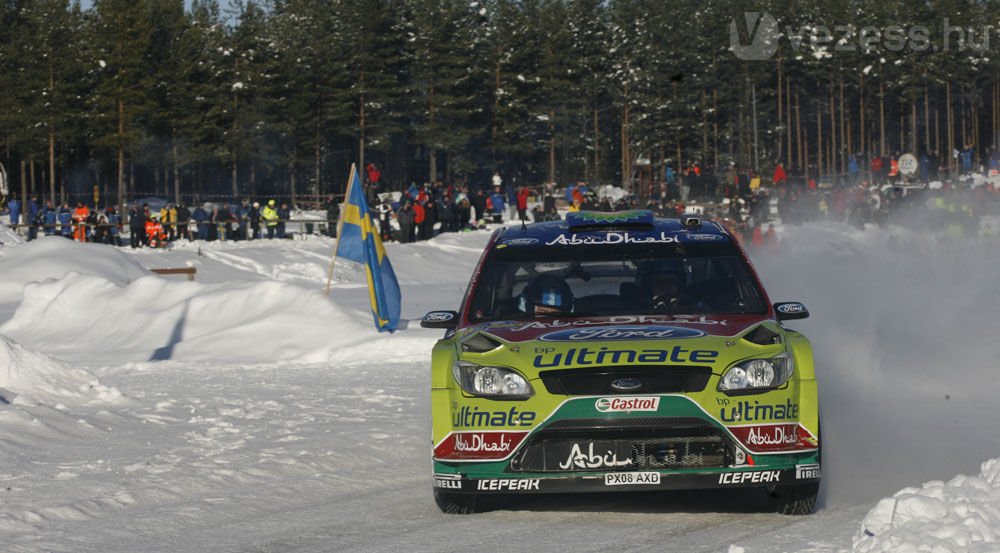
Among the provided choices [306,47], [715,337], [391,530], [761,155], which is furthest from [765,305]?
[761,155]

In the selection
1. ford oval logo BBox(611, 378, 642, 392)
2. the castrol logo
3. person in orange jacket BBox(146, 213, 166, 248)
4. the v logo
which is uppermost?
the v logo

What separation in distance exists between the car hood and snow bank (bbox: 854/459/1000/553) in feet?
4.59

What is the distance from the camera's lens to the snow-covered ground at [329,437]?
6508 millimetres

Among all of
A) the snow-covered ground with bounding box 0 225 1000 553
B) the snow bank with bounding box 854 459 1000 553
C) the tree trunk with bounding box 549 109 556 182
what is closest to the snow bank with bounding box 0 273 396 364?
the snow-covered ground with bounding box 0 225 1000 553

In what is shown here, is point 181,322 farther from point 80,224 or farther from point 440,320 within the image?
point 80,224

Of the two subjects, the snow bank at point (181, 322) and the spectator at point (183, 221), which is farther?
the spectator at point (183, 221)

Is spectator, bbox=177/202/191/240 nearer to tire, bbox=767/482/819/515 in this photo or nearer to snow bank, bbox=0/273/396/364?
snow bank, bbox=0/273/396/364

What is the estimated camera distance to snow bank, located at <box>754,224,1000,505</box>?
8273 millimetres

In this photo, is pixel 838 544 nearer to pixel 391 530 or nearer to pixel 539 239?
pixel 391 530

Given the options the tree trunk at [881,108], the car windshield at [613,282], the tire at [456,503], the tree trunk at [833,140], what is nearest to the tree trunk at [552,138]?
the tree trunk at [833,140]

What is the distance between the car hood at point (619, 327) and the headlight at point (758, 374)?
24cm

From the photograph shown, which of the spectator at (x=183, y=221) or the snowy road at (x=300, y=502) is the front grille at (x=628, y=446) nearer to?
the snowy road at (x=300, y=502)

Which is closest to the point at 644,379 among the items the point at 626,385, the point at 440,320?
the point at 626,385

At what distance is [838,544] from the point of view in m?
5.98
